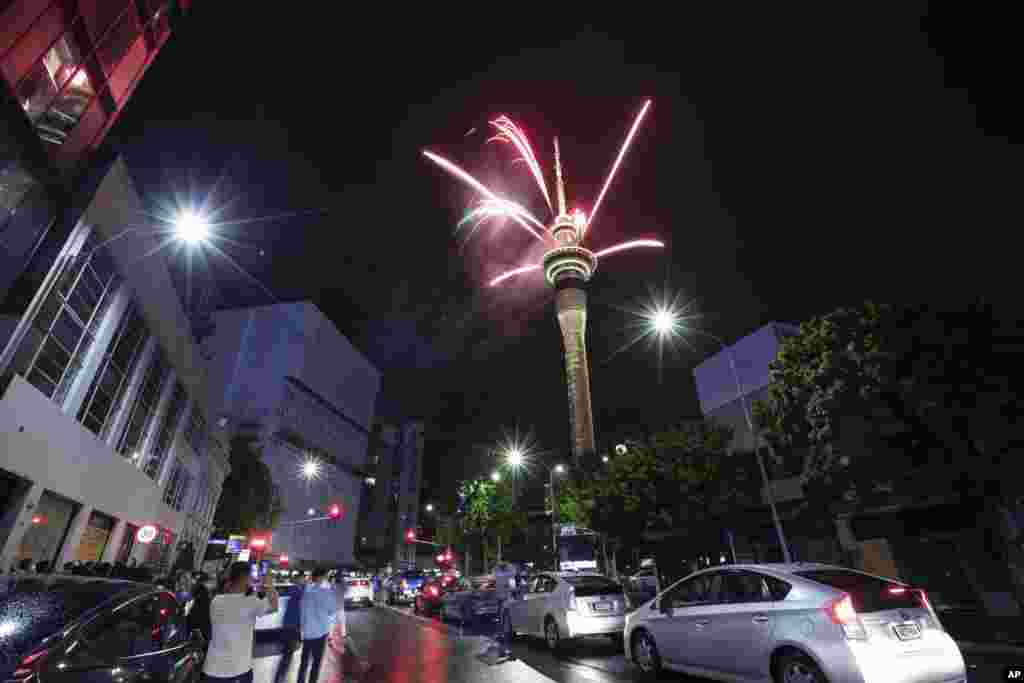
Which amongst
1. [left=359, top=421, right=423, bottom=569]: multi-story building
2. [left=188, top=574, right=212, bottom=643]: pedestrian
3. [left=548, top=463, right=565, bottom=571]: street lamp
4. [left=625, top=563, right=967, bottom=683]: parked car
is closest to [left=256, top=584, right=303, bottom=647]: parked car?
[left=188, top=574, right=212, bottom=643]: pedestrian

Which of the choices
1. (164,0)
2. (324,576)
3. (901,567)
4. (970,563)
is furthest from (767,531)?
(164,0)

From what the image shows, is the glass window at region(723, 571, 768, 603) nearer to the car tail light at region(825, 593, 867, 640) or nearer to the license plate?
the car tail light at region(825, 593, 867, 640)

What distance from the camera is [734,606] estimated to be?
667cm

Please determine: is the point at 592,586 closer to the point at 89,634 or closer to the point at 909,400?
the point at 89,634

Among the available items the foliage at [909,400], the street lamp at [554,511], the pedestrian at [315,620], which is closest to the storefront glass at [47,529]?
the pedestrian at [315,620]

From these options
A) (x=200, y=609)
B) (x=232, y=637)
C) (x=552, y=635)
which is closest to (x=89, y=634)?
(x=232, y=637)

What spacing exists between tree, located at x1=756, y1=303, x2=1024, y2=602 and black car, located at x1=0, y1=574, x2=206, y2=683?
54.8ft

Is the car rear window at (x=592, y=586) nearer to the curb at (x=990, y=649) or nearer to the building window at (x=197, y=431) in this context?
the curb at (x=990, y=649)

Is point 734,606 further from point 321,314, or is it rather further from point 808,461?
point 321,314

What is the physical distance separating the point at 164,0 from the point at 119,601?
84.2 ft

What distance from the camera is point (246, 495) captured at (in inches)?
2368

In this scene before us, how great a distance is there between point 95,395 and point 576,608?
68.1 ft

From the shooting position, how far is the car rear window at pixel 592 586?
34.9ft

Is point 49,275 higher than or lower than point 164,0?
lower
